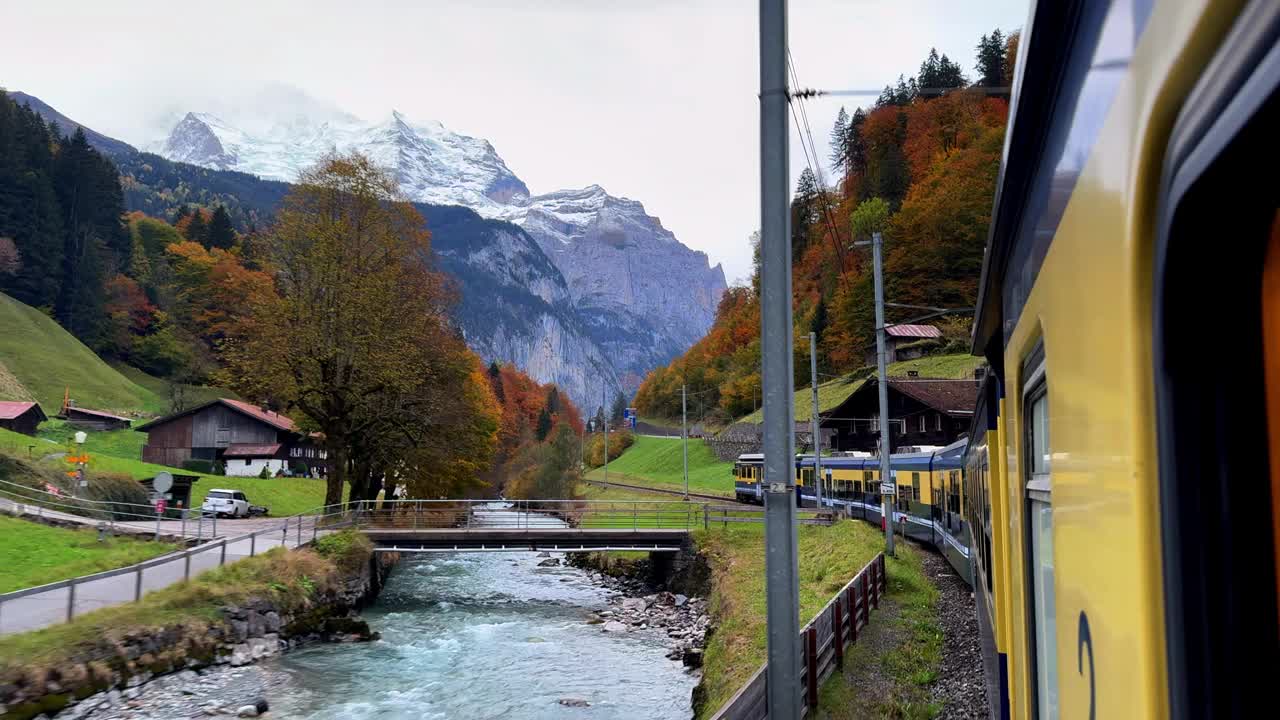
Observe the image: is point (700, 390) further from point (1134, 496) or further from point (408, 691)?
point (1134, 496)

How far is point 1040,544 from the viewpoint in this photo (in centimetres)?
271

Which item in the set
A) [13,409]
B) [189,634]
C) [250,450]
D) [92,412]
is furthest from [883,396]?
[92,412]

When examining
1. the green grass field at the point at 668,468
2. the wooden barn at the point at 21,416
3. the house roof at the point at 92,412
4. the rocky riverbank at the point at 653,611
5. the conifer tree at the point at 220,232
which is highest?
the conifer tree at the point at 220,232

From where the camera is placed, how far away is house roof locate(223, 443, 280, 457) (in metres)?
64.3

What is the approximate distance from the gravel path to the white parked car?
1304 inches

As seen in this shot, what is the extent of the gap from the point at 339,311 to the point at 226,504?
15090 millimetres

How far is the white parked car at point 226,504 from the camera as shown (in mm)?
40281

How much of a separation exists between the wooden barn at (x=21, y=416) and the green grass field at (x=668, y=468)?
41.7 metres

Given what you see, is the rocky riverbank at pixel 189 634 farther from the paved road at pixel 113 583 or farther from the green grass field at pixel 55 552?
the green grass field at pixel 55 552

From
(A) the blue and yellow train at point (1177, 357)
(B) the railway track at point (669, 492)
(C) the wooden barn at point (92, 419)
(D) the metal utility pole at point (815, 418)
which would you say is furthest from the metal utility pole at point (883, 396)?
(C) the wooden barn at point (92, 419)

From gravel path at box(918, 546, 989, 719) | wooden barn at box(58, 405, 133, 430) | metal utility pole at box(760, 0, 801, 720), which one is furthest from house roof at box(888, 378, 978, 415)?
wooden barn at box(58, 405, 133, 430)

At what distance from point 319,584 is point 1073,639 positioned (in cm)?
2533

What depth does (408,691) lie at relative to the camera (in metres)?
17.0

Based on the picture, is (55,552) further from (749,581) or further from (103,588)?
(749,581)
